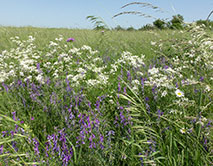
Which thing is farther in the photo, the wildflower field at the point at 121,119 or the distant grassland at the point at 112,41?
the distant grassland at the point at 112,41

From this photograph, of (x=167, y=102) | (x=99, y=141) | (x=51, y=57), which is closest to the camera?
(x=99, y=141)

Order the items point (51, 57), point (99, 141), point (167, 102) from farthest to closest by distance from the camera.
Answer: point (51, 57) → point (167, 102) → point (99, 141)

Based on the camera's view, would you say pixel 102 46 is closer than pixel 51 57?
No

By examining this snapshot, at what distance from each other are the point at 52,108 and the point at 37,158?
0.94 m

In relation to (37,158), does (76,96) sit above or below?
above

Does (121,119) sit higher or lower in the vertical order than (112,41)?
lower

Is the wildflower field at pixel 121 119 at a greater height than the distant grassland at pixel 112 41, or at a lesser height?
lesser

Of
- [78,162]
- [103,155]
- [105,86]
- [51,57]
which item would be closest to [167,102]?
[105,86]

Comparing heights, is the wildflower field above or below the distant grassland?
below

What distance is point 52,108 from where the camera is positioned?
247 centimetres

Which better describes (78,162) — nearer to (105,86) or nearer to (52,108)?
(52,108)

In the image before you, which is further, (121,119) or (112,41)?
(112,41)

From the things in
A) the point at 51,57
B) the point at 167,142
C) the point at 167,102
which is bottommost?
the point at 167,142

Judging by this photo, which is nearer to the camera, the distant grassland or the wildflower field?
the wildflower field
